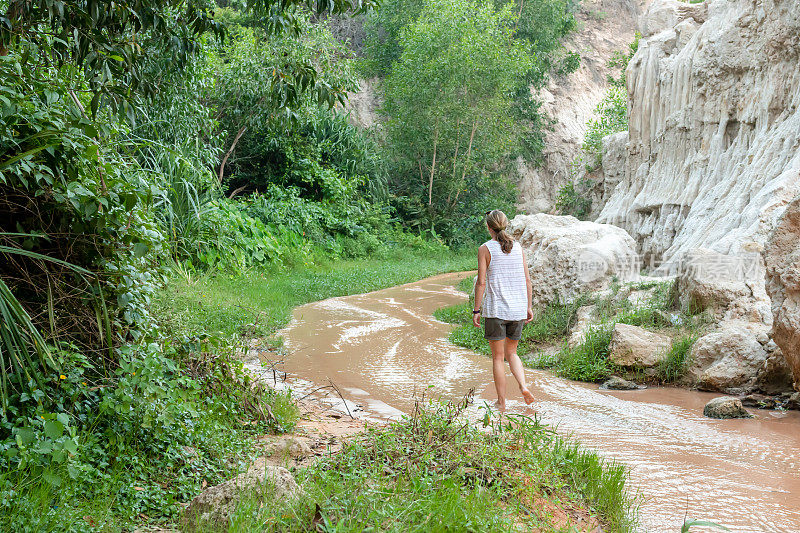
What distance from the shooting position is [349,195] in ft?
73.5

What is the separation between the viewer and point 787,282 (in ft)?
20.2

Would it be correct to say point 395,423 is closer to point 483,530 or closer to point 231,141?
point 483,530

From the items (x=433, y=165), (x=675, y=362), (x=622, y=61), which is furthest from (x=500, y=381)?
(x=622, y=61)

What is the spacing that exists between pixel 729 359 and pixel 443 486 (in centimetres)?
494

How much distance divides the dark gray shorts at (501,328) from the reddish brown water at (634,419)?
27.1 inches

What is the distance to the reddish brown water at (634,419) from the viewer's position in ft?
13.5

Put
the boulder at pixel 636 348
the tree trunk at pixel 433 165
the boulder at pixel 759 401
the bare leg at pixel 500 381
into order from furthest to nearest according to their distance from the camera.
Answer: the tree trunk at pixel 433 165 → the boulder at pixel 636 348 → the boulder at pixel 759 401 → the bare leg at pixel 500 381

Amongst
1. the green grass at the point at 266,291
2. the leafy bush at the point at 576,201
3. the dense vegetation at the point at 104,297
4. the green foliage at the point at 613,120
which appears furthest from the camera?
the green foliage at the point at 613,120

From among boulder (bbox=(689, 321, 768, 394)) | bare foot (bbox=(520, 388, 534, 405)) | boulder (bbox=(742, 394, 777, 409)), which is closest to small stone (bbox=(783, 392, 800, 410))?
boulder (bbox=(742, 394, 777, 409))

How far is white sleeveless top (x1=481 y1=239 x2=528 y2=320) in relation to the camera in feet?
20.5

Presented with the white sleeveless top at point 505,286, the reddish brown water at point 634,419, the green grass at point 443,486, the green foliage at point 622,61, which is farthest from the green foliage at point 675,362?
the green foliage at point 622,61

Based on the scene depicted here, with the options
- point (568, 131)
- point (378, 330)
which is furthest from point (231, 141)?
point (568, 131)

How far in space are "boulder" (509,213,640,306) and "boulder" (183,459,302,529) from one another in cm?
718

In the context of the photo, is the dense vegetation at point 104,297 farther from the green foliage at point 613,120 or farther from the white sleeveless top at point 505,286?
the green foliage at point 613,120
